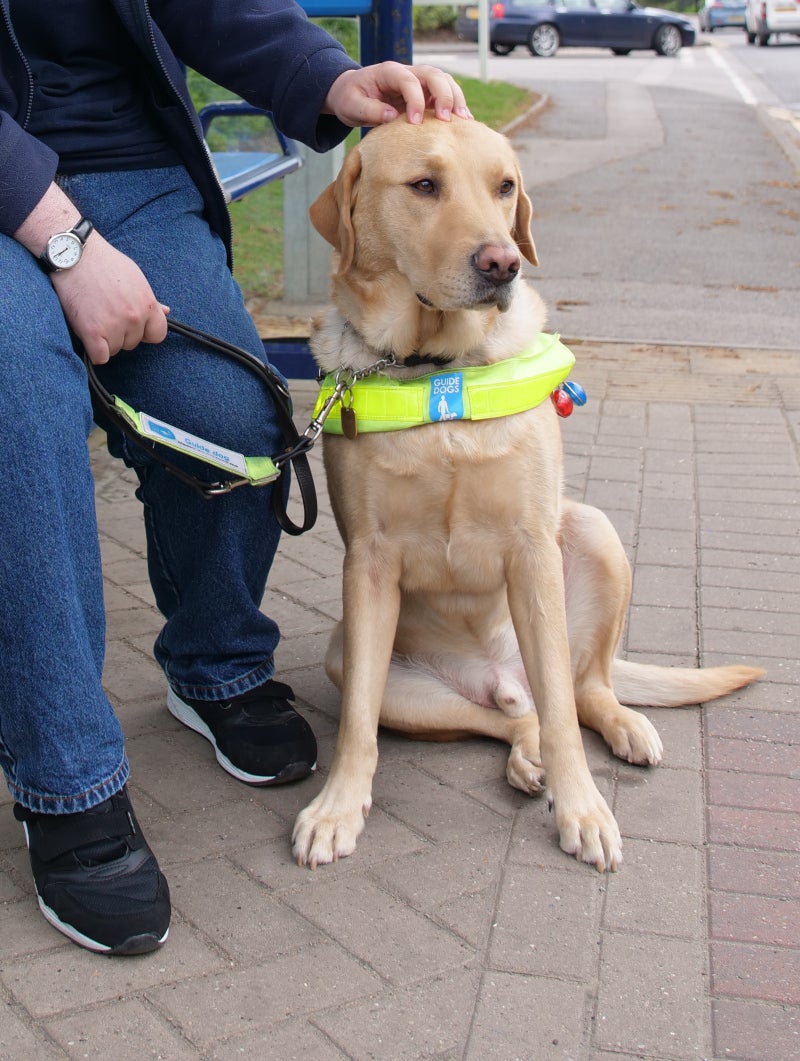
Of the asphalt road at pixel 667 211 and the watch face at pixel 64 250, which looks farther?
the asphalt road at pixel 667 211

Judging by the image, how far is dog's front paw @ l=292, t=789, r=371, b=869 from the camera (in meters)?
2.36

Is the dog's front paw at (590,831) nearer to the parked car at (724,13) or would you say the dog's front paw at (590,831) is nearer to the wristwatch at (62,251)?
the wristwatch at (62,251)

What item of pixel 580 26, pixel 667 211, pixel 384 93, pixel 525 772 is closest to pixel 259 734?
pixel 525 772

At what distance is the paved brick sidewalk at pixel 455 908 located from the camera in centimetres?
190

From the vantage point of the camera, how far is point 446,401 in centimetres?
252

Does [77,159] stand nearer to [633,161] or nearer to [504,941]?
[504,941]

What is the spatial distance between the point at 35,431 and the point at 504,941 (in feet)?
3.87

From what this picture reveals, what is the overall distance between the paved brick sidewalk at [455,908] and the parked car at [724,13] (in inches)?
1597

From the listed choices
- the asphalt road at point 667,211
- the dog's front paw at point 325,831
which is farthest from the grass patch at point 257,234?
the dog's front paw at point 325,831

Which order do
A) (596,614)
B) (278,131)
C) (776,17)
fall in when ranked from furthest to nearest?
(776,17) < (278,131) < (596,614)

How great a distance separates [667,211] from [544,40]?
824 inches

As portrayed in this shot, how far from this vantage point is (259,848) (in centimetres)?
242

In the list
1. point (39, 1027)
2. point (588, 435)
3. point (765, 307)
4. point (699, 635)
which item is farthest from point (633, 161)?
point (39, 1027)

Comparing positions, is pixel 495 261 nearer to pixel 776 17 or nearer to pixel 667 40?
pixel 667 40
